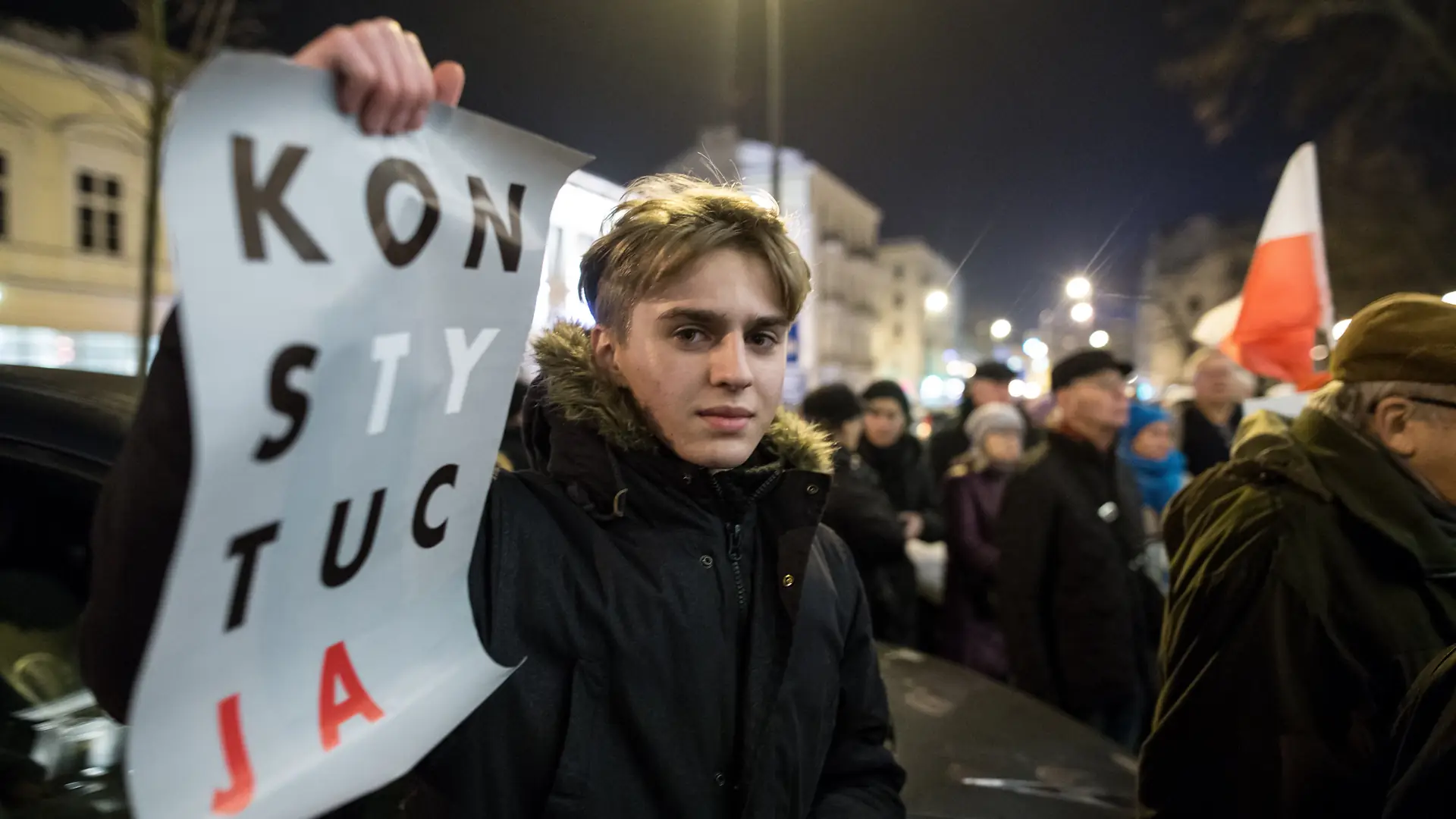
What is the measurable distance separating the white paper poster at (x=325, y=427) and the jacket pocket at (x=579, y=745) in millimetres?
139

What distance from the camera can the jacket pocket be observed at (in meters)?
1.23

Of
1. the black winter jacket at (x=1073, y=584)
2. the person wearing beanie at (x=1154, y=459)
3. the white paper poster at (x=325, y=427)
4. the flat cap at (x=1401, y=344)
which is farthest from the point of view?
the person wearing beanie at (x=1154, y=459)

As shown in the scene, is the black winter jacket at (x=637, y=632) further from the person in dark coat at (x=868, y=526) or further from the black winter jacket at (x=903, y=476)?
the black winter jacket at (x=903, y=476)

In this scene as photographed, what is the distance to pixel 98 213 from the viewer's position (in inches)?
479

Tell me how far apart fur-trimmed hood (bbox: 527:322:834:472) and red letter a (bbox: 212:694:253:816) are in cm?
68

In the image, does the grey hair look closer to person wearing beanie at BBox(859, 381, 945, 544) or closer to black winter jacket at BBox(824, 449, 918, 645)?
black winter jacket at BBox(824, 449, 918, 645)

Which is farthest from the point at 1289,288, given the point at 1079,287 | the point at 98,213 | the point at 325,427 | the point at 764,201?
the point at 98,213

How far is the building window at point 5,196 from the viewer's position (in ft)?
33.8

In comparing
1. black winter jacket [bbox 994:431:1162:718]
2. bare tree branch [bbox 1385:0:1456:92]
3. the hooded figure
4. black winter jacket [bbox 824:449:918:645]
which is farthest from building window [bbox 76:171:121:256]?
bare tree branch [bbox 1385:0:1456:92]

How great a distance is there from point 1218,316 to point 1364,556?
3.56 metres

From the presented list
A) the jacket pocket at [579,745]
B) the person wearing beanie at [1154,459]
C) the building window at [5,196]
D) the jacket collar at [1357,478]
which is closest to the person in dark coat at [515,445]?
the jacket pocket at [579,745]

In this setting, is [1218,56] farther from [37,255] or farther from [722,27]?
[37,255]

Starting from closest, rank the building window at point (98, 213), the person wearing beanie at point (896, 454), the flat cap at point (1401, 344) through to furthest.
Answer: the flat cap at point (1401, 344) → the person wearing beanie at point (896, 454) → the building window at point (98, 213)

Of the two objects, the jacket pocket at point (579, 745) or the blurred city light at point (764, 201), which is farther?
the blurred city light at point (764, 201)
